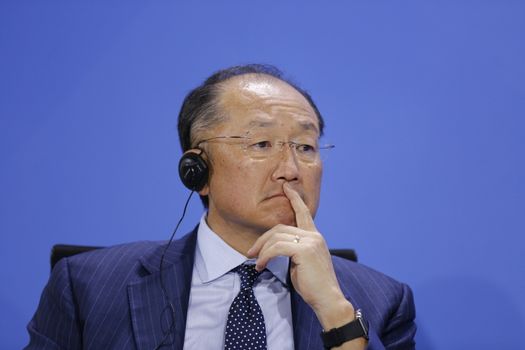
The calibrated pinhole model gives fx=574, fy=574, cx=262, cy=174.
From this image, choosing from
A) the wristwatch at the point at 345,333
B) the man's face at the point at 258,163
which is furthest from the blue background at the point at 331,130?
the wristwatch at the point at 345,333

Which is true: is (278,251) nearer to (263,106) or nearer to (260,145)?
(260,145)

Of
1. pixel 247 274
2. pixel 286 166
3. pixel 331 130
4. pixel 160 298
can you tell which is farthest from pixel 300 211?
pixel 331 130

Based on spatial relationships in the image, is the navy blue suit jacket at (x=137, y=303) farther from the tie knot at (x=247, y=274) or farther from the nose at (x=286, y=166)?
the nose at (x=286, y=166)

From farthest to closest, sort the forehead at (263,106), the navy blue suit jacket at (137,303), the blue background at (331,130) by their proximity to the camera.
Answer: the blue background at (331,130), the forehead at (263,106), the navy blue suit jacket at (137,303)

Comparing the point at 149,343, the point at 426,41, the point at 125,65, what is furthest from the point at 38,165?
the point at 426,41

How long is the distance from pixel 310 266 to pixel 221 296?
283 millimetres

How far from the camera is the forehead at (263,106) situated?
1.55 meters

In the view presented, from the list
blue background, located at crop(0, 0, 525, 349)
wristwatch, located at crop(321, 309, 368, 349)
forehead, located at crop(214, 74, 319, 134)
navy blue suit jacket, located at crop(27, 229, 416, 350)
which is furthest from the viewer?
blue background, located at crop(0, 0, 525, 349)

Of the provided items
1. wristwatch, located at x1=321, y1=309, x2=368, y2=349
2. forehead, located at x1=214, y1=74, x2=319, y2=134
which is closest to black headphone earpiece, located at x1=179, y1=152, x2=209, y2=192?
forehead, located at x1=214, y1=74, x2=319, y2=134

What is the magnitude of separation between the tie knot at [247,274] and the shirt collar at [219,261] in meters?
0.01

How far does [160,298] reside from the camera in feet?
4.91

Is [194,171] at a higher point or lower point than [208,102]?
lower

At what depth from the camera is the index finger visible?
4.82 ft

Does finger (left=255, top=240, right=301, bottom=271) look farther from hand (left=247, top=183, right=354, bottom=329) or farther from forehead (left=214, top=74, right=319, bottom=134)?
forehead (left=214, top=74, right=319, bottom=134)
